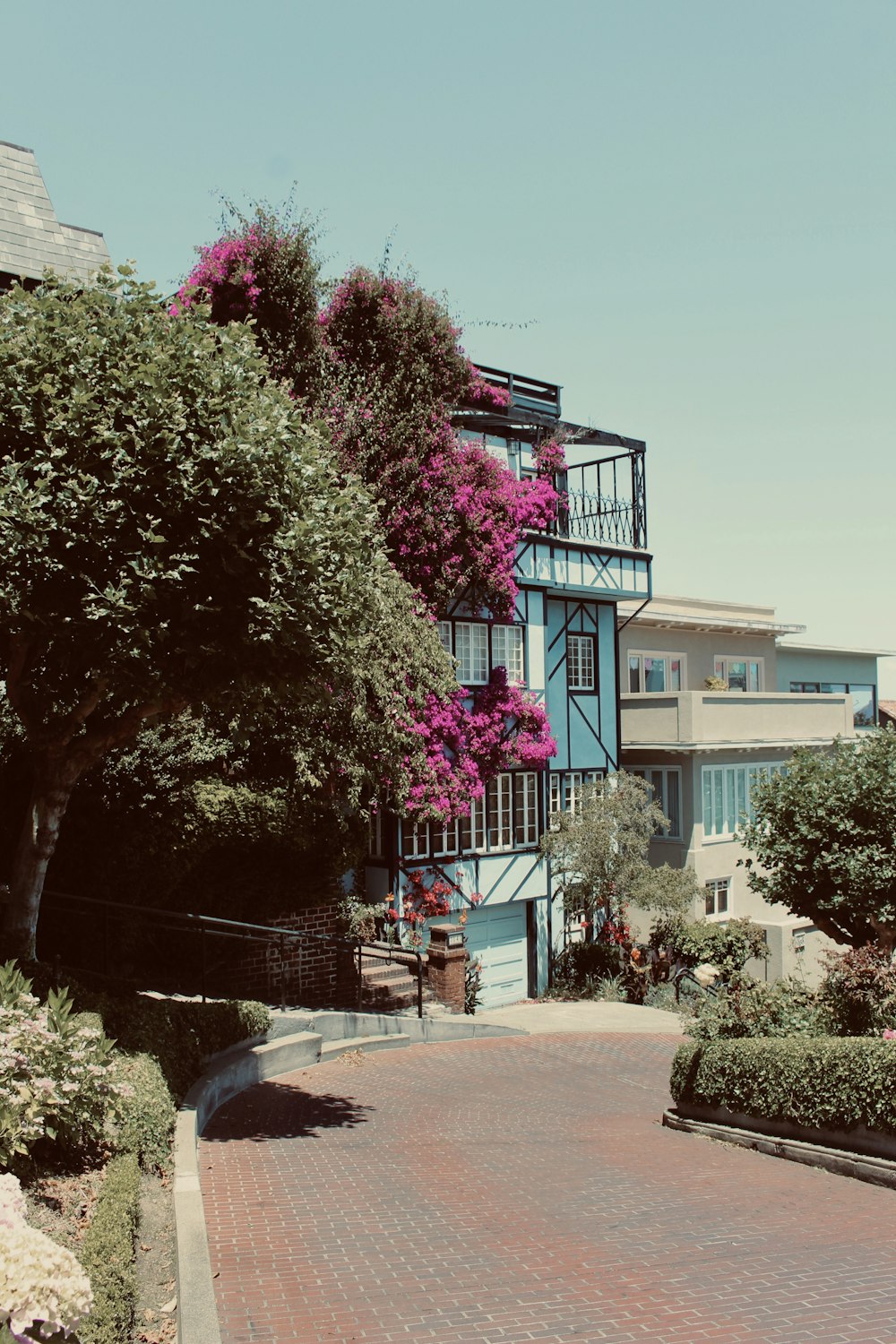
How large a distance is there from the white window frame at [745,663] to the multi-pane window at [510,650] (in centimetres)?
1105

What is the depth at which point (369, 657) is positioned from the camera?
16.2 m

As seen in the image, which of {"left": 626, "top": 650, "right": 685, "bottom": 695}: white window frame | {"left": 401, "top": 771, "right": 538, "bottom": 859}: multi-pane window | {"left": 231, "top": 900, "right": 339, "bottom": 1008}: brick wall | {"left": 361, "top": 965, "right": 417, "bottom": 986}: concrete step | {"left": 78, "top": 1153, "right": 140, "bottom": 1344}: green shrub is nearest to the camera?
{"left": 78, "top": 1153, "right": 140, "bottom": 1344}: green shrub

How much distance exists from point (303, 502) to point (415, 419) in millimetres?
11641

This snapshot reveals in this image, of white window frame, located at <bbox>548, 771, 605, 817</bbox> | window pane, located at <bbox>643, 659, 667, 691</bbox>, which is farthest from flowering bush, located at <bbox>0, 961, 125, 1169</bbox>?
window pane, located at <bbox>643, 659, 667, 691</bbox>

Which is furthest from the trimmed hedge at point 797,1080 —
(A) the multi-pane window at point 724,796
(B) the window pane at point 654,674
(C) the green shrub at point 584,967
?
(B) the window pane at point 654,674

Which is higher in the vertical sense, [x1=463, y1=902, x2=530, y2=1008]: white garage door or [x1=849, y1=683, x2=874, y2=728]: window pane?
[x1=849, y1=683, x2=874, y2=728]: window pane

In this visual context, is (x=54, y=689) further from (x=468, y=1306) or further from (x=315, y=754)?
(x=468, y=1306)

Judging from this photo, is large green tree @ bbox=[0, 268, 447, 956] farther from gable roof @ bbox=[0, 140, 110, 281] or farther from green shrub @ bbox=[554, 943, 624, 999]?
green shrub @ bbox=[554, 943, 624, 999]

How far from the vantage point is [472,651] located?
2509 cm

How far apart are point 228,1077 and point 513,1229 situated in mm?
4860

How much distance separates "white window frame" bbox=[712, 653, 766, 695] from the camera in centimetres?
3597

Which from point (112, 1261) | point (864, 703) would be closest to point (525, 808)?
point (112, 1261)

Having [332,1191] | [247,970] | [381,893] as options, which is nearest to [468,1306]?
[332,1191]

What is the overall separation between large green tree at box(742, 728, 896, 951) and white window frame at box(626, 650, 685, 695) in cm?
1311
